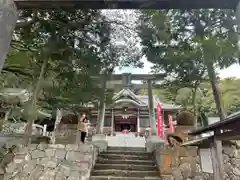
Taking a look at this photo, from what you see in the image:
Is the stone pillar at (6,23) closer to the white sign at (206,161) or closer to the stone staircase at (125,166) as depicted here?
the white sign at (206,161)

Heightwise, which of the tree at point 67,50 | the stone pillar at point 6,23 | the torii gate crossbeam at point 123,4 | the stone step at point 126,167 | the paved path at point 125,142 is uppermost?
the tree at point 67,50

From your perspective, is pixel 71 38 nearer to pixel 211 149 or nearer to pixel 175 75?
pixel 175 75

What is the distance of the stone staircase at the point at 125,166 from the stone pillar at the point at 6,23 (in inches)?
175

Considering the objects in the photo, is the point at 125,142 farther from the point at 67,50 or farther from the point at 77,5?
the point at 77,5

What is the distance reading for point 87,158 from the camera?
17.6ft

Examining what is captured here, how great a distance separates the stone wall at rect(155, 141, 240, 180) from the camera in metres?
5.29

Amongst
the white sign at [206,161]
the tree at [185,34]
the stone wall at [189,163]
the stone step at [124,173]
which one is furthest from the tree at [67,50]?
the white sign at [206,161]

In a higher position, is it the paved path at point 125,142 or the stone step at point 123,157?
the paved path at point 125,142

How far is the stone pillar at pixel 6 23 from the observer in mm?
1630

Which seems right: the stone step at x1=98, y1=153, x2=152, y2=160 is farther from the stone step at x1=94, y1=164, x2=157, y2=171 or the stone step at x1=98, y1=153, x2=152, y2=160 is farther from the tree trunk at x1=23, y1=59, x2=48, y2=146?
the tree trunk at x1=23, y1=59, x2=48, y2=146

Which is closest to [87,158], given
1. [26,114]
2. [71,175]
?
[71,175]

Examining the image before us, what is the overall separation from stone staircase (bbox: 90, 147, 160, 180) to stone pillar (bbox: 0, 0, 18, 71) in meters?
4.46

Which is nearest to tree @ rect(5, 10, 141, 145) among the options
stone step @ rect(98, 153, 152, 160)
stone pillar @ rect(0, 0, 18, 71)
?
stone step @ rect(98, 153, 152, 160)

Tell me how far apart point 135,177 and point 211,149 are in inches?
95.3
